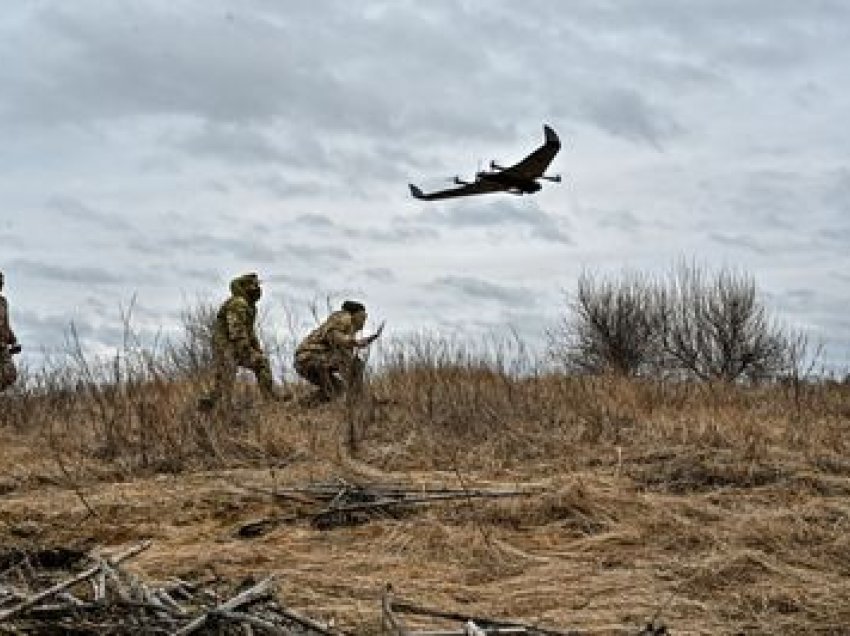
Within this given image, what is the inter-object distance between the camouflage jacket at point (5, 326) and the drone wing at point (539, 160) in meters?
7.24

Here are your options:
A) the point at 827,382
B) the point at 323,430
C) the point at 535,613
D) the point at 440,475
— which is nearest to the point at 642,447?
the point at 440,475

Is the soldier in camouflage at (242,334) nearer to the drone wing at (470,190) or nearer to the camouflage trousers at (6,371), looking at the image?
the camouflage trousers at (6,371)

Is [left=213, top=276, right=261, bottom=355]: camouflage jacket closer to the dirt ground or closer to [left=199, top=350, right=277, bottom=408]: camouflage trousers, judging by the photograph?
[left=199, top=350, right=277, bottom=408]: camouflage trousers

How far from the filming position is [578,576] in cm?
516

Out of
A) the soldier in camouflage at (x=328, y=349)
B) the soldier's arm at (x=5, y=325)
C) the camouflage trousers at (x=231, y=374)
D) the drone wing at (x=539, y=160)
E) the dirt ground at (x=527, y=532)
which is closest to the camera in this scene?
the dirt ground at (x=527, y=532)

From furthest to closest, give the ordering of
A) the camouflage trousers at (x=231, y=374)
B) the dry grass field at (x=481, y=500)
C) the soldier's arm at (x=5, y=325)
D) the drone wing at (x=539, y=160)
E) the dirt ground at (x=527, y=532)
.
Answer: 1. the soldier's arm at (x=5, y=325)
2. the camouflage trousers at (x=231, y=374)
3. the drone wing at (x=539, y=160)
4. the dry grass field at (x=481, y=500)
5. the dirt ground at (x=527, y=532)

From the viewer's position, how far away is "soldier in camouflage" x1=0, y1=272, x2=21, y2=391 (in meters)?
11.7

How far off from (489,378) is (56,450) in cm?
434

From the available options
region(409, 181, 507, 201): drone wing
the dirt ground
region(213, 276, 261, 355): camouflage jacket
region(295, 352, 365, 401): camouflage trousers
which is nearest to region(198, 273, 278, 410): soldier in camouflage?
region(213, 276, 261, 355): camouflage jacket

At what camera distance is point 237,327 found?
11703mm

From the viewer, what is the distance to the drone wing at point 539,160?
256 inches

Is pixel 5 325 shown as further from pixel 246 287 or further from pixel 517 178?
pixel 517 178

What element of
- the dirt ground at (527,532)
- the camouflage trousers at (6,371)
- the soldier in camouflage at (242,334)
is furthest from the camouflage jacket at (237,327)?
the dirt ground at (527,532)

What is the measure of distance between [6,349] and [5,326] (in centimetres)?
30
